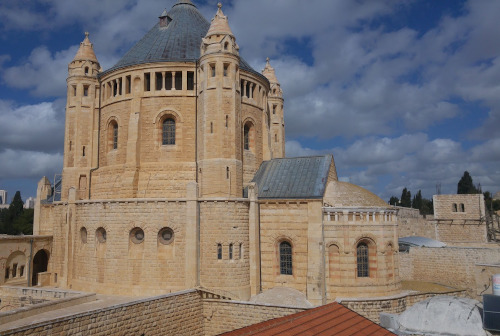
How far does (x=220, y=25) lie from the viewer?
94.2 ft

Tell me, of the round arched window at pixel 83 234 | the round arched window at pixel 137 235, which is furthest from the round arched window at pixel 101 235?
the round arched window at pixel 137 235

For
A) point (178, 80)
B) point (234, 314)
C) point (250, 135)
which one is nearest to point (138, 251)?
point (234, 314)

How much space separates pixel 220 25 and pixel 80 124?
1408 centimetres

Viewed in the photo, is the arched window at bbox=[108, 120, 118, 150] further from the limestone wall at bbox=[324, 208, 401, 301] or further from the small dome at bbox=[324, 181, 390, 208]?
the limestone wall at bbox=[324, 208, 401, 301]

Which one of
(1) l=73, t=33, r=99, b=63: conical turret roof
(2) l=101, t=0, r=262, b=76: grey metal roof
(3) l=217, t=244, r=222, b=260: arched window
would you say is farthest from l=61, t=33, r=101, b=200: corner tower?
(3) l=217, t=244, r=222, b=260: arched window

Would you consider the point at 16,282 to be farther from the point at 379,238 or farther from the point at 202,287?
the point at 379,238

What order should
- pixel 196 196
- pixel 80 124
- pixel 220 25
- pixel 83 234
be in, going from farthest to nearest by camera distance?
pixel 80 124, pixel 83 234, pixel 220 25, pixel 196 196

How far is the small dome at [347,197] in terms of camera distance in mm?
26641

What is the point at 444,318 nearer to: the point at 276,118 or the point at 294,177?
the point at 294,177

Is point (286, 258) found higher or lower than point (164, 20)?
lower

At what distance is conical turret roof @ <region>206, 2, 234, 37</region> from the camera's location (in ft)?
93.2

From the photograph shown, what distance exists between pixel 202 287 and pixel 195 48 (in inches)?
705

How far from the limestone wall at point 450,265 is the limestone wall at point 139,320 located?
67.6 ft

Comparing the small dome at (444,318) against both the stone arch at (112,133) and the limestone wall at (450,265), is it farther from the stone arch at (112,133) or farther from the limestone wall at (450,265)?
the stone arch at (112,133)
